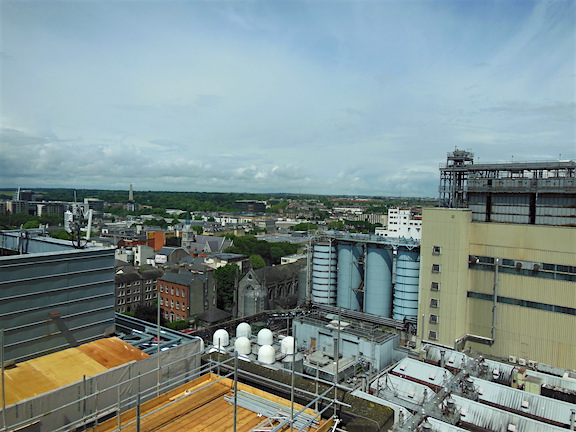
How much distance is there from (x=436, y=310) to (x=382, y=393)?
9969 millimetres

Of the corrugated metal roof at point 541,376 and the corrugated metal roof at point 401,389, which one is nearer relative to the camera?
the corrugated metal roof at point 401,389

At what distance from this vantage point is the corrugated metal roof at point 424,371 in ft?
76.4

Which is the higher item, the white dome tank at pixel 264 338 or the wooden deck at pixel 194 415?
the wooden deck at pixel 194 415

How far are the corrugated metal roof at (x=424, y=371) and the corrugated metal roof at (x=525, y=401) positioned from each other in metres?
1.72

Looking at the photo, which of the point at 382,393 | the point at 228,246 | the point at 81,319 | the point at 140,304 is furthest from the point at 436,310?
the point at 228,246

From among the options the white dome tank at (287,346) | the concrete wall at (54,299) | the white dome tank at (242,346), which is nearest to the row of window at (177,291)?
the white dome tank at (242,346)

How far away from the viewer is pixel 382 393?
2205 cm

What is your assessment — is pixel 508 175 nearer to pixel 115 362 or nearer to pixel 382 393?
pixel 382 393

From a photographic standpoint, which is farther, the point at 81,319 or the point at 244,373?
the point at 81,319

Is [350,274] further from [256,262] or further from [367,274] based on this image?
[256,262]

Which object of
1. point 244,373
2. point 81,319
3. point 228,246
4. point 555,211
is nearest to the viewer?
point 244,373

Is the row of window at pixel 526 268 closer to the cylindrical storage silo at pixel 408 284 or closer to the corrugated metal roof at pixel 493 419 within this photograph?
the cylindrical storage silo at pixel 408 284

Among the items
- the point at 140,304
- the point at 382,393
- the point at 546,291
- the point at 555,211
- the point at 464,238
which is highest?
the point at 555,211

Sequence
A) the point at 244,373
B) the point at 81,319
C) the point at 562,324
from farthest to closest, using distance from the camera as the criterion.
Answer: the point at 562,324 → the point at 81,319 → the point at 244,373
